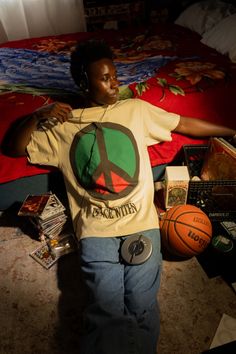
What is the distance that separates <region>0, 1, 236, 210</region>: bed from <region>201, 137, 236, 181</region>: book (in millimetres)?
107

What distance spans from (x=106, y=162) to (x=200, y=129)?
1.92ft

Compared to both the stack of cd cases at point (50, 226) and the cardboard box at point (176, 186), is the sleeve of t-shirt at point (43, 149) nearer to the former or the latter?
the stack of cd cases at point (50, 226)

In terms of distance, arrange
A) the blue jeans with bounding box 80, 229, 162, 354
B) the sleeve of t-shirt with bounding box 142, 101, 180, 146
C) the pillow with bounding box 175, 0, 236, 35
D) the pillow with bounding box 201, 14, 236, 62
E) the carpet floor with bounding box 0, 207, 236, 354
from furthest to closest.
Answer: the pillow with bounding box 175, 0, 236, 35 → the pillow with bounding box 201, 14, 236, 62 → the sleeve of t-shirt with bounding box 142, 101, 180, 146 → the carpet floor with bounding box 0, 207, 236, 354 → the blue jeans with bounding box 80, 229, 162, 354

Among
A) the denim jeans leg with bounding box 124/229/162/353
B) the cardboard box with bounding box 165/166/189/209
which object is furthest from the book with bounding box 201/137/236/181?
the denim jeans leg with bounding box 124/229/162/353

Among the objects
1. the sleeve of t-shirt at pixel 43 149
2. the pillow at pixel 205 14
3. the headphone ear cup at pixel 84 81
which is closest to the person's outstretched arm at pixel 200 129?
the headphone ear cup at pixel 84 81

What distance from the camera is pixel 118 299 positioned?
1198 mm

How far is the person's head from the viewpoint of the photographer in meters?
1.44

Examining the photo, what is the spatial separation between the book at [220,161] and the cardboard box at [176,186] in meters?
0.17

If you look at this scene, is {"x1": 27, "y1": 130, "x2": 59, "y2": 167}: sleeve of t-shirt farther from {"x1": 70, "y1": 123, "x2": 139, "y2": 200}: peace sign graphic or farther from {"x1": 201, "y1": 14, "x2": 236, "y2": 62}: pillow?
{"x1": 201, "y1": 14, "x2": 236, "y2": 62}: pillow

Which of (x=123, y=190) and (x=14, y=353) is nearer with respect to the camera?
(x=14, y=353)

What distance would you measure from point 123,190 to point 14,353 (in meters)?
0.84

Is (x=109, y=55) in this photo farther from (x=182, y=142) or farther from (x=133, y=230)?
(x=133, y=230)

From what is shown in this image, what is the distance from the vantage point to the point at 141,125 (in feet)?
5.00

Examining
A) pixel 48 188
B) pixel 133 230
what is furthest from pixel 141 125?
pixel 48 188
